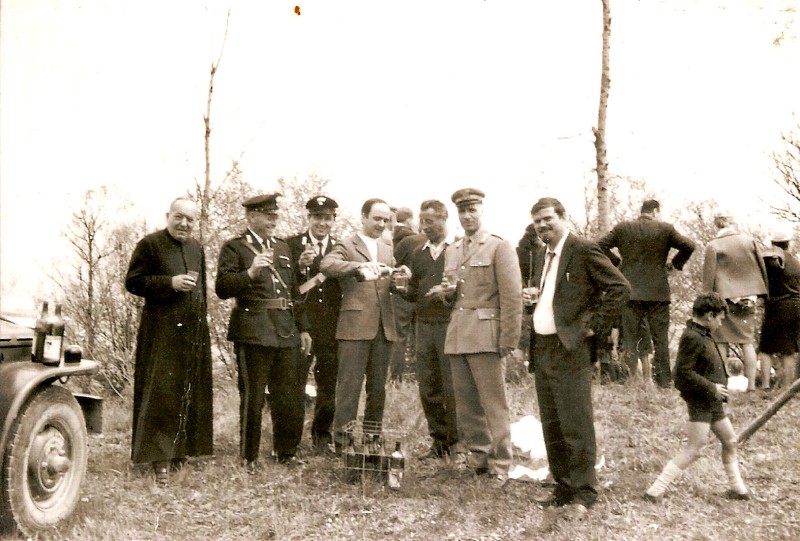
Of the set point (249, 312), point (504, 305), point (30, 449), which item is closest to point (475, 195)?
point (504, 305)

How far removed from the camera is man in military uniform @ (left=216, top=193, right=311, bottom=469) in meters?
5.39

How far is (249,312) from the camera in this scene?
17.8ft

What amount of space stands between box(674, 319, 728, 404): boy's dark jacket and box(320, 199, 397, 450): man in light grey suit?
6.96 ft

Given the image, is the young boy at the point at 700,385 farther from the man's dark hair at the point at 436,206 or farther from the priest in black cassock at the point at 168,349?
the priest in black cassock at the point at 168,349

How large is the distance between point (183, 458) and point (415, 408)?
2467mm

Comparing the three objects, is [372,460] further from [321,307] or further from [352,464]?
[321,307]

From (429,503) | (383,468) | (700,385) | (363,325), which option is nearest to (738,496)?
(700,385)

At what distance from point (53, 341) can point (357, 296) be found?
228 cm

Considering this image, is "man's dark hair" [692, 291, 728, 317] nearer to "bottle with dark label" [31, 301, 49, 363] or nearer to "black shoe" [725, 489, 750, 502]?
"black shoe" [725, 489, 750, 502]

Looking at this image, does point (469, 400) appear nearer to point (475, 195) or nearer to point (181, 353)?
point (475, 195)

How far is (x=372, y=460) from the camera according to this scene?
496cm

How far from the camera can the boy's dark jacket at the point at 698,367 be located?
4527mm

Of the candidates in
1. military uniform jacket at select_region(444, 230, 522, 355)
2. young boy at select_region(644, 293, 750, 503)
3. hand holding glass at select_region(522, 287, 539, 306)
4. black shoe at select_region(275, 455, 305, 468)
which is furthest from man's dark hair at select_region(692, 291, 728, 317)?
black shoe at select_region(275, 455, 305, 468)

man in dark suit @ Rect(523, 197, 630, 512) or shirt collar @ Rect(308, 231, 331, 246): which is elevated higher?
shirt collar @ Rect(308, 231, 331, 246)
